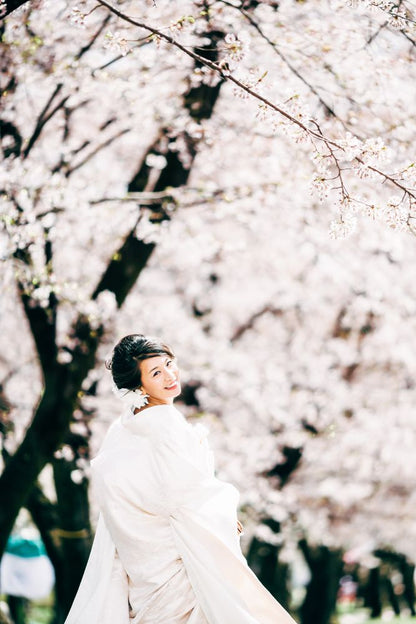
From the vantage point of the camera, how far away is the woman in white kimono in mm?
3658

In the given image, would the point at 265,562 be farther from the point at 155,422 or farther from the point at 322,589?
the point at 155,422

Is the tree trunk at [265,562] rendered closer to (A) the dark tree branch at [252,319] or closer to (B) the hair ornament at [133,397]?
(A) the dark tree branch at [252,319]

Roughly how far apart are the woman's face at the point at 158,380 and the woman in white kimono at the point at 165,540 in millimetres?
186

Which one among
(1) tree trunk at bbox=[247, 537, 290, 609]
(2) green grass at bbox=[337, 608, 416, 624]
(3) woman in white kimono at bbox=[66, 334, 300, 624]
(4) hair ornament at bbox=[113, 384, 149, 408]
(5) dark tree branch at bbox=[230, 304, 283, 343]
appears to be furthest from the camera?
(1) tree trunk at bbox=[247, 537, 290, 609]

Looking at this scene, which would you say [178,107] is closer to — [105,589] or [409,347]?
[105,589]

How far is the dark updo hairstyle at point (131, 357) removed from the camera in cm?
418

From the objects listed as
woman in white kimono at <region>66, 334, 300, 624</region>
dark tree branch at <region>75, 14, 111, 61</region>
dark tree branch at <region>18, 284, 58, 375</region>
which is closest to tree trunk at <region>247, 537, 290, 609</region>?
dark tree branch at <region>18, 284, 58, 375</region>

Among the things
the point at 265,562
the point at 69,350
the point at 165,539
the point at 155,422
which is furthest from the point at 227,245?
the point at 265,562

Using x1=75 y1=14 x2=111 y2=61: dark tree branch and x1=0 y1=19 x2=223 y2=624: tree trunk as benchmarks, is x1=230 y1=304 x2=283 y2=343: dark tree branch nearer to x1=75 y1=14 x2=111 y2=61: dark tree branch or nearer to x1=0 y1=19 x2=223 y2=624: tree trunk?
x1=0 y1=19 x2=223 y2=624: tree trunk

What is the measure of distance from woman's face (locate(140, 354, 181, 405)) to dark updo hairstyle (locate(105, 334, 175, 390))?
3 centimetres

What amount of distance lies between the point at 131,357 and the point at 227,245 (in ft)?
14.8

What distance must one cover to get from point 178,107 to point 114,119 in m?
1.59

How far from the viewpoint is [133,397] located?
4156 millimetres

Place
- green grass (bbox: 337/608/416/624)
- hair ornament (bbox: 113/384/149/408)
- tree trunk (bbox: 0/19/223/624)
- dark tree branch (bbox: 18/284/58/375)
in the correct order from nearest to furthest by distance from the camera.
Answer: hair ornament (bbox: 113/384/149/408), tree trunk (bbox: 0/19/223/624), dark tree branch (bbox: 18/284/58/375), green grass (bbox: 337/608/416/624)
